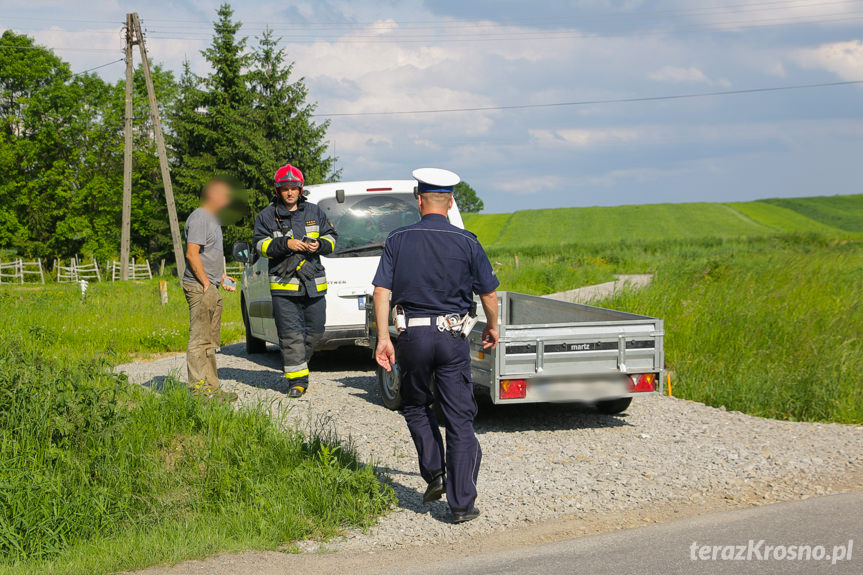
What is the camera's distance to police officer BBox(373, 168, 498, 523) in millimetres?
4691

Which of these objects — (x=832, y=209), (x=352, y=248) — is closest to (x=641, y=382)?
(x=352, y=248)

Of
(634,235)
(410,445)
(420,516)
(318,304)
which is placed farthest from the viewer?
(634,235)

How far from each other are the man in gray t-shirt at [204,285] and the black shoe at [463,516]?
3406mm

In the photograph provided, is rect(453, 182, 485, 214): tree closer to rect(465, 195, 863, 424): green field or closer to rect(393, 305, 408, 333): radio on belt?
rect(465, 195, 863, 424): green field

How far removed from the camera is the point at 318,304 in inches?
316

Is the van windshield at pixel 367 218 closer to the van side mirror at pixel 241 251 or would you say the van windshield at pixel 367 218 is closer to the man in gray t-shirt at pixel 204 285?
the van side mirror at pixel 241 251

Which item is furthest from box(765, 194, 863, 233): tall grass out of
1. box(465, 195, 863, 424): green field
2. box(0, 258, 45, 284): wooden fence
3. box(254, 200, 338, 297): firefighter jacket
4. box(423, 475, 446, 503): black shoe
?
box(423, 475, 446, 503): black shoe

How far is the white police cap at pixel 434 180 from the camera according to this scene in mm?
4734

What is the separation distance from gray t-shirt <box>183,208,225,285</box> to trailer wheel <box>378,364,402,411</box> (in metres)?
1.86

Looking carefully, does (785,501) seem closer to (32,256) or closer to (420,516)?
(420,516)

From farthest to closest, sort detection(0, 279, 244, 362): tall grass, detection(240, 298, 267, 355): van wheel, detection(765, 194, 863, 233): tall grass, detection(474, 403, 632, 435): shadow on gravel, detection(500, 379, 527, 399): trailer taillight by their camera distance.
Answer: detection(765, 194, 863, 233): tall grass → detection(0, 279, 244, 362): tall grass → detection(240, 298, 267, 355): van wheel → detection(474, 403, 632, 435): shadow on gravel → detection(500, 379, 527, 399): trailer taillight

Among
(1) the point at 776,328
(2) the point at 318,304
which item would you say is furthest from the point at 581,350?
(1) the point at 776,328

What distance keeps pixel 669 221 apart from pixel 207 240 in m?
73.2

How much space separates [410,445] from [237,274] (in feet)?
131
